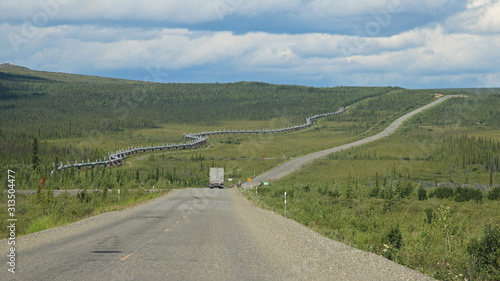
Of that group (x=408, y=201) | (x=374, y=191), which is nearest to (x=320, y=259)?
(x=408, y=201)

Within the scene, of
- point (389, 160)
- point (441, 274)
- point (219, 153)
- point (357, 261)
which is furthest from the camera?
point (219, 153)

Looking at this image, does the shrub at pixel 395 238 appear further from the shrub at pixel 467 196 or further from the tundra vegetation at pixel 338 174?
the shrub at pixel 467 196

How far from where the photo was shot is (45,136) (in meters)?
145

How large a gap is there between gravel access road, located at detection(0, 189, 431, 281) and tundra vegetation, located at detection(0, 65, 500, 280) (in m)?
1.70

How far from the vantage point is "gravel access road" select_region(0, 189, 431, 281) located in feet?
41.6

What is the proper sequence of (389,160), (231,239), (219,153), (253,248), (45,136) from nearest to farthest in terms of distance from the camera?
(253,248), (231,239), (389,160), (219,153), (45,136)

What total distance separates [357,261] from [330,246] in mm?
2621

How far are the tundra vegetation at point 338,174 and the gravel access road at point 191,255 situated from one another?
1.70 meters

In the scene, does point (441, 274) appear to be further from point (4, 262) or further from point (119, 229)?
point (119, 229)

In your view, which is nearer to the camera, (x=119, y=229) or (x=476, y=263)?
(x=476, y=263)

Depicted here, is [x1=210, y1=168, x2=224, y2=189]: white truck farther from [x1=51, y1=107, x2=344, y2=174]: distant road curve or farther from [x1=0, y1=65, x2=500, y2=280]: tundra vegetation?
[x1=51, y1=107, x2=344, y2=174]: distant road curve

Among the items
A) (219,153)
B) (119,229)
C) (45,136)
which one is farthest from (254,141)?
(119,229)

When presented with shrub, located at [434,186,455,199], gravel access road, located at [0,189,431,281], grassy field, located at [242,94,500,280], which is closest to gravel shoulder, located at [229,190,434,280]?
gravel access road, located at [0,189,431,281]

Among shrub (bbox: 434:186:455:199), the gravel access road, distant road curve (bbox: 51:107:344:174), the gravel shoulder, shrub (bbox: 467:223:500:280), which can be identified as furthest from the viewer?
distant road curve (bbox: 51:107:344:174)
